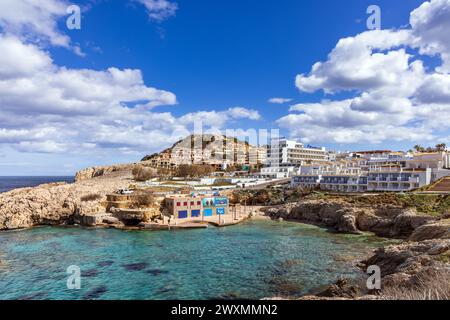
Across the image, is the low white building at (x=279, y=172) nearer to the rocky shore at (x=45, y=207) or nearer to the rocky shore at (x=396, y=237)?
the rocky shore at (x=396, y=237)

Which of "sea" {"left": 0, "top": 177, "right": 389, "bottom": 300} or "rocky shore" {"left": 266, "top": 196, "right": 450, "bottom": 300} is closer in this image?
"rocky shore" {"left": 266, "top": 196, "right": 450, "bottom": 300}

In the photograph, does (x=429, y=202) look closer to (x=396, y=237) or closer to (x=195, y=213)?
(x=396, y=237)

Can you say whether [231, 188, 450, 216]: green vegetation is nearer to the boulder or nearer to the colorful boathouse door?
the boulder

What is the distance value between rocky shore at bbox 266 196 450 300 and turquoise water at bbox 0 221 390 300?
344cm

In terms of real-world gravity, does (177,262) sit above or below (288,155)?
below

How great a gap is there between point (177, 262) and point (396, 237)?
100 feet

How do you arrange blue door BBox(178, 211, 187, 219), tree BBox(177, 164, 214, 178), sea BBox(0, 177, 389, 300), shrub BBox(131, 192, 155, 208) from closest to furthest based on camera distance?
1. sea BBox(0, 177, 389, 300)
2. blue door BBox(178, 211, 187, 219)
3. shrub BBox(131, 192, 155, 208)
4. tree BBox(177, 164, 214, 178)

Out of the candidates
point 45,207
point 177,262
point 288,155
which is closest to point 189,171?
point 288,155

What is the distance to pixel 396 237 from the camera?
133 ft

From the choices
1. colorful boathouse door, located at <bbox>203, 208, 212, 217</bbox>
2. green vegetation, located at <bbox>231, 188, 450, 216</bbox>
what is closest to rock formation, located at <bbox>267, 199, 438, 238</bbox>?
green vegetation, located at <bbox>231, 188, 450, 216</bbox>

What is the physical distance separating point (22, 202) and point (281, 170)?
8562 centimetres

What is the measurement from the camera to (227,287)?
23344 millimetres

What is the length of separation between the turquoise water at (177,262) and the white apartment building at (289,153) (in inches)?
3068

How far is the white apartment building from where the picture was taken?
12438 cm
